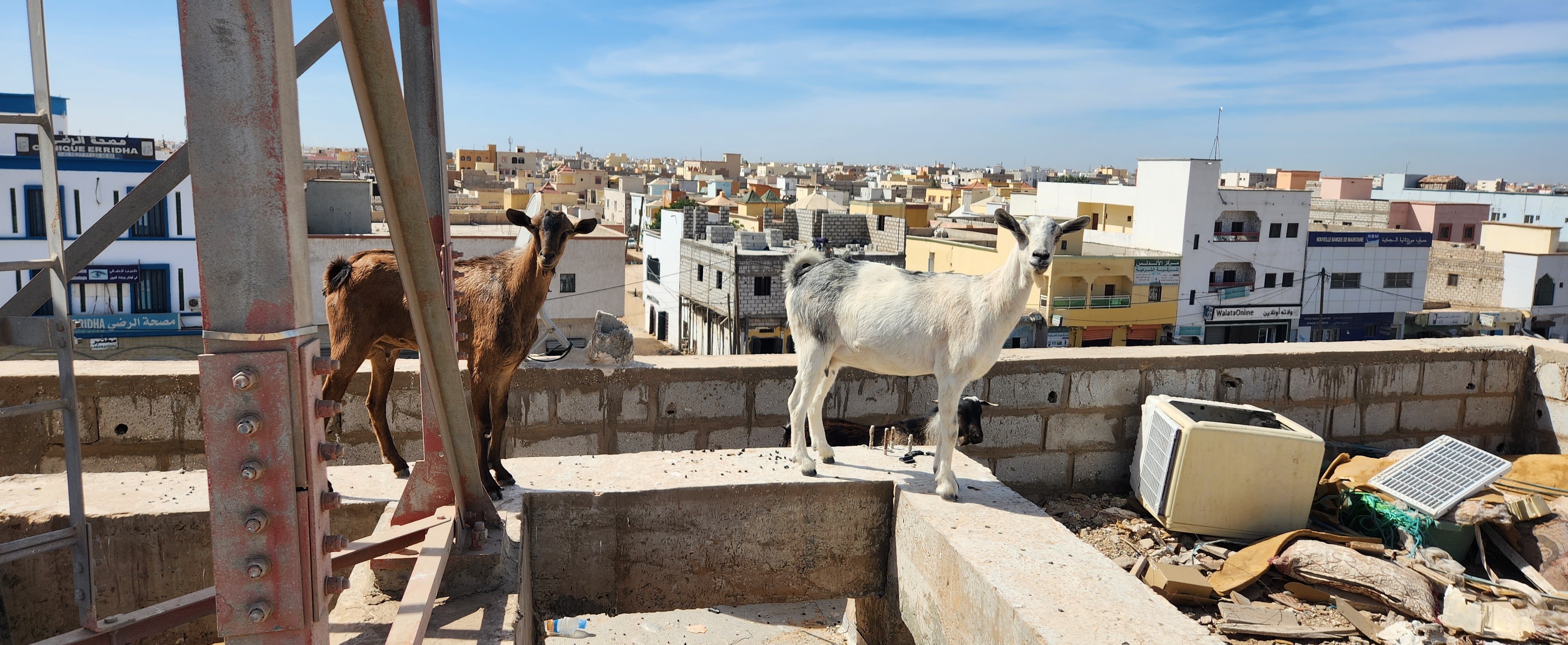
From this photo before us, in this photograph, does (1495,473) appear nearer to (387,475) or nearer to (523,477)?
(523,477)

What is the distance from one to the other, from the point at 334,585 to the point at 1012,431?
194 inches

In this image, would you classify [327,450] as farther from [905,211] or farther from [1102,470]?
[905,211]

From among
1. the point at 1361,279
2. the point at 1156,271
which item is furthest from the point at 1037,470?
the point at 1361,279

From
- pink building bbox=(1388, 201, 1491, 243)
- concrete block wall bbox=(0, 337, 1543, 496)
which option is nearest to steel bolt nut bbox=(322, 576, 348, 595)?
concrete block wall bbox=(0, 337, 1543, 496)

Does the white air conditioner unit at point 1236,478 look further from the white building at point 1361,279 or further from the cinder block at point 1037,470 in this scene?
the white building at point 1361,279

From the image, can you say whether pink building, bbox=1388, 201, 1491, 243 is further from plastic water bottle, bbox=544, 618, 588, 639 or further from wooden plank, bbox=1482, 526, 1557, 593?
plastic water bottle, bbox=544, 618, 588, 639

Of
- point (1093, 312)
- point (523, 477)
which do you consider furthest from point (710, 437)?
point (1093, 312)

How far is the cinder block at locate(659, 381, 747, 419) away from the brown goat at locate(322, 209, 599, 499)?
1686 mm

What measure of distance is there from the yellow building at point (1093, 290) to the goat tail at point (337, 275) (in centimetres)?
2769

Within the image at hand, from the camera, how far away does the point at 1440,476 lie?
5633 millimetres

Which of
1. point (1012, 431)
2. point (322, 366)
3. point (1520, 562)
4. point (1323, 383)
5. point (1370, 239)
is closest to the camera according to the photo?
point (322, 366)

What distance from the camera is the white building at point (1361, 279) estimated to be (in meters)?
38.3

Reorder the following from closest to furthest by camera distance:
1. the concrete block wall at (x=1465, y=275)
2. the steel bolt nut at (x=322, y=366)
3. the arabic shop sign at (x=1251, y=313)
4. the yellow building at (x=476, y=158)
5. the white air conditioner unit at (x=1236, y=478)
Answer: the steel bolt nut at (x=322, y=366) → the white air conditioner unit at (x=1236, y=478) → the arabic shop sign at (x=1251, y=313) → the concrete block wall at (x=1465, y=275) → the yellow building at (x=476, y=158)

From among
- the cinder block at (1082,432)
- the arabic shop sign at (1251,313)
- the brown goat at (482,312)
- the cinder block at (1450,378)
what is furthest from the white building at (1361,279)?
the brown goat at (482,312)
